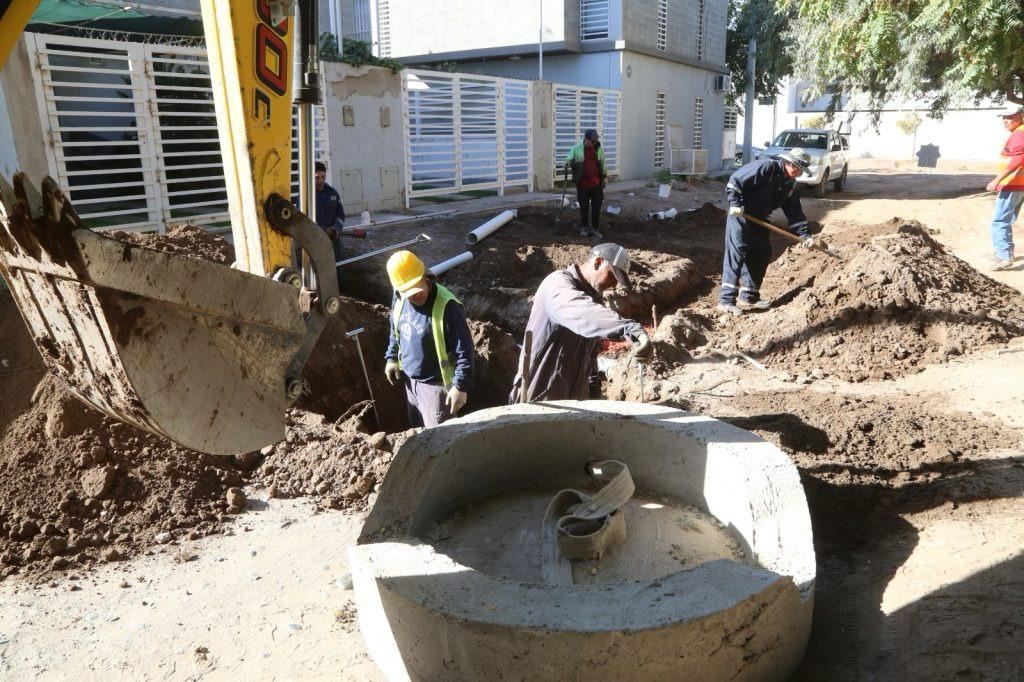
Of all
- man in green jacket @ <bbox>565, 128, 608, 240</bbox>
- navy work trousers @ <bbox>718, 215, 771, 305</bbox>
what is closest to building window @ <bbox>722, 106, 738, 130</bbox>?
man in green jacket @ <bbox>565, 128, 608, 240</bbox>

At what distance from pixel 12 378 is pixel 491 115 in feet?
40.9

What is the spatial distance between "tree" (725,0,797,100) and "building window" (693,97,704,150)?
3461 millimetres

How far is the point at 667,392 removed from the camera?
6.11 m

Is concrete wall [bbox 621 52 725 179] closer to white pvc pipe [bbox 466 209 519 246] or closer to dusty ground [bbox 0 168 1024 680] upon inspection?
white pvc pipe [bbox 466 209 519 246]

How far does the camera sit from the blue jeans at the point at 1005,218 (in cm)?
933

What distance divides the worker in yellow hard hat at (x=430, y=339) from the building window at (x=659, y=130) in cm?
2052

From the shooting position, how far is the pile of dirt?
4.89m

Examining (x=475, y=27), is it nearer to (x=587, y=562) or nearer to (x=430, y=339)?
(x=430, y=339)

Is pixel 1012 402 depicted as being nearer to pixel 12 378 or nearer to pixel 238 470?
pixel 238 470

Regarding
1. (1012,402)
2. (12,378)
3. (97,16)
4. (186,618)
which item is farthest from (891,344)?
(97,16)

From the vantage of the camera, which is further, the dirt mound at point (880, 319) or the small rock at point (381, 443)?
the dirt mound at point (880, 319)

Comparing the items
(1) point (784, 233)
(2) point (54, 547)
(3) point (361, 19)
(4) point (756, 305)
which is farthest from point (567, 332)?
(3) point (361, 19)

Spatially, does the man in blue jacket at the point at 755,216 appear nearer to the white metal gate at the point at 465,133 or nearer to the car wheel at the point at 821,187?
the white metal gate at the point at 465,133

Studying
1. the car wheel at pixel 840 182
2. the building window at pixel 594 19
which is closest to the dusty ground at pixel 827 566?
the car wheel at pixel 840 182
